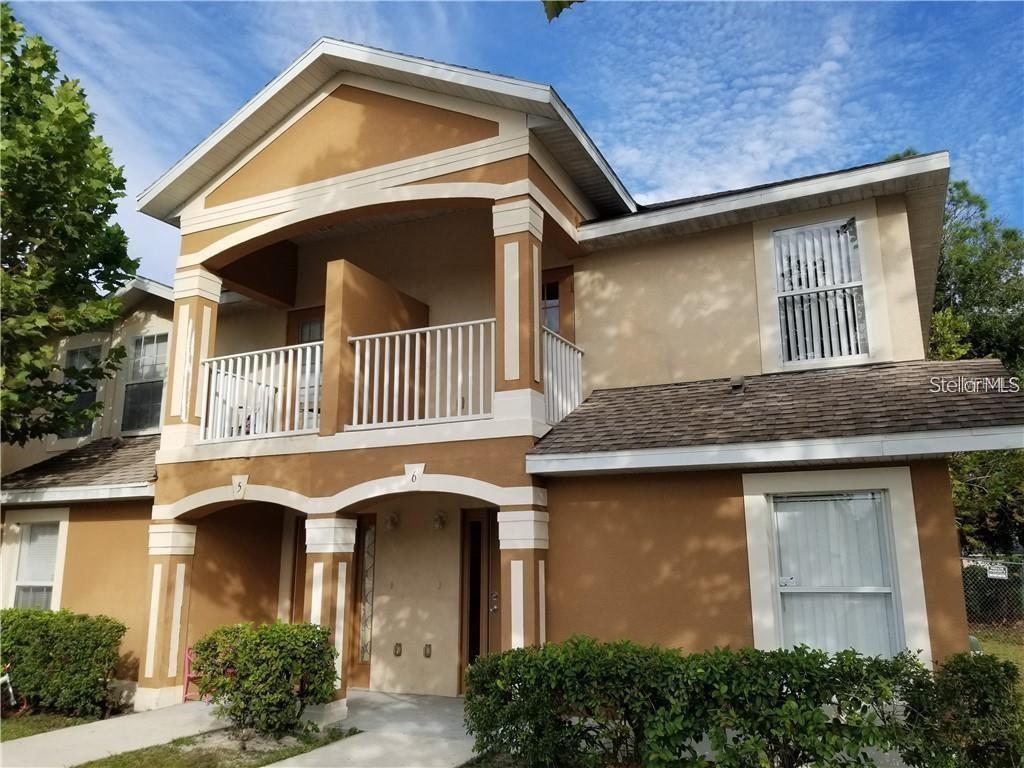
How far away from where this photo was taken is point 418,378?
9.30 m

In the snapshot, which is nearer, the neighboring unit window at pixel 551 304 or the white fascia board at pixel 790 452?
the white fascia board at pixel 790 452

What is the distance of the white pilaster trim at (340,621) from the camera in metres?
8.77

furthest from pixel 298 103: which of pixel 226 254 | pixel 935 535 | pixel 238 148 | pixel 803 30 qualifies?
pixel 935 535

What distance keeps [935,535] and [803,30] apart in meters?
6.41

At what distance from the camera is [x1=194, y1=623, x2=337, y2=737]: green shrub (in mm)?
Result: 7711

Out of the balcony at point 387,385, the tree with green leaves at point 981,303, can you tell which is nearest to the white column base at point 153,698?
the balcony at point 387,385

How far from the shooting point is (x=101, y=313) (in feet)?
36.3

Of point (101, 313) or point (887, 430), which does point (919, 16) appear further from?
point (101, 313)

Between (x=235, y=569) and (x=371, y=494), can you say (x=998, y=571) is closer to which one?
(x=371, y=494)

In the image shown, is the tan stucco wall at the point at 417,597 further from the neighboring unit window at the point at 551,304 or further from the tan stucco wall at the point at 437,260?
the tan stucco wall at the point at 437,260

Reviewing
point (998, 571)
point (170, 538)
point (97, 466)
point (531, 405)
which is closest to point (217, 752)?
point (170, 538)

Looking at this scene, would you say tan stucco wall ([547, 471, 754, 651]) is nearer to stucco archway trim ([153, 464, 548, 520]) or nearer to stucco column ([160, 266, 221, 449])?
stucco archway trim ([153, 464, 548, 520])

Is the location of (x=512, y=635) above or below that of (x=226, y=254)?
below

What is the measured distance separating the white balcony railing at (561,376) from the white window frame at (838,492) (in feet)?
7.72
